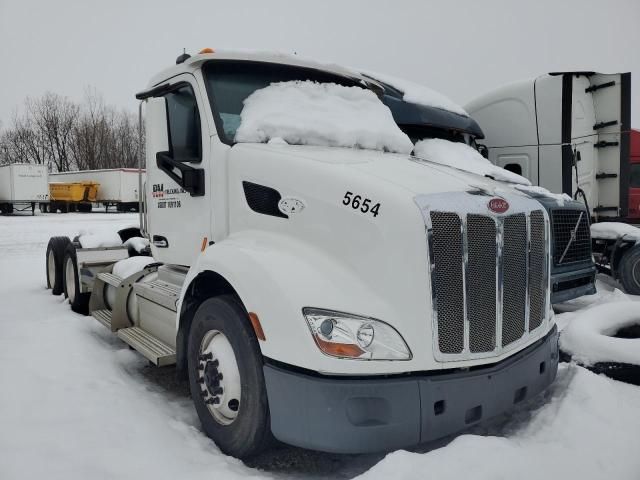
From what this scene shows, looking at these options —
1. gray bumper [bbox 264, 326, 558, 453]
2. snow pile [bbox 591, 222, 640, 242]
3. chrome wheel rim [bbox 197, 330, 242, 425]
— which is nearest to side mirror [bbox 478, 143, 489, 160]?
snow pile [bbox 591, 222, 640, 242]

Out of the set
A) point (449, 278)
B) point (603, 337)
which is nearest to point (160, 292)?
point (449, 278)

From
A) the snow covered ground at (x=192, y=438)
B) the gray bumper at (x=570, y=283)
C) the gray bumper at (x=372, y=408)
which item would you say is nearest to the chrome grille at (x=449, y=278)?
the gray bumper at (x=372, y=408)

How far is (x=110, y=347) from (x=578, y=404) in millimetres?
4325

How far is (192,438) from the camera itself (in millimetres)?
3268

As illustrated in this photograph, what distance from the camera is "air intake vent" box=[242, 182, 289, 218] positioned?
3.27 m

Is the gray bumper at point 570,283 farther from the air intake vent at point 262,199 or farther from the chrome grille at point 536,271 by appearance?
the air intake vent at point 262,199

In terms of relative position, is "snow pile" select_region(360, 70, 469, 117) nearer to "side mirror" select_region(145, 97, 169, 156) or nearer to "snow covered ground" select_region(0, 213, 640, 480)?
"side mirror" select_region(145, 97, 169, 156)

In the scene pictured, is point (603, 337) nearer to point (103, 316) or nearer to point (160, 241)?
point (160, 241)

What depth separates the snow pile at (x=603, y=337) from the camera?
3730 mm

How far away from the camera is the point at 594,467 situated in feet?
8.64

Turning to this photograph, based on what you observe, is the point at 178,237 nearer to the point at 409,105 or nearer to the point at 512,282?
the point at 512,282

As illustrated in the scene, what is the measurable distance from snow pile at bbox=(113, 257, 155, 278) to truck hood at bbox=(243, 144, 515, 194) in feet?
8.94

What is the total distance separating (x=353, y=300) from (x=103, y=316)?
12.5 feet

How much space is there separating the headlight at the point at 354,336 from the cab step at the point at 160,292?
5.66 feet
